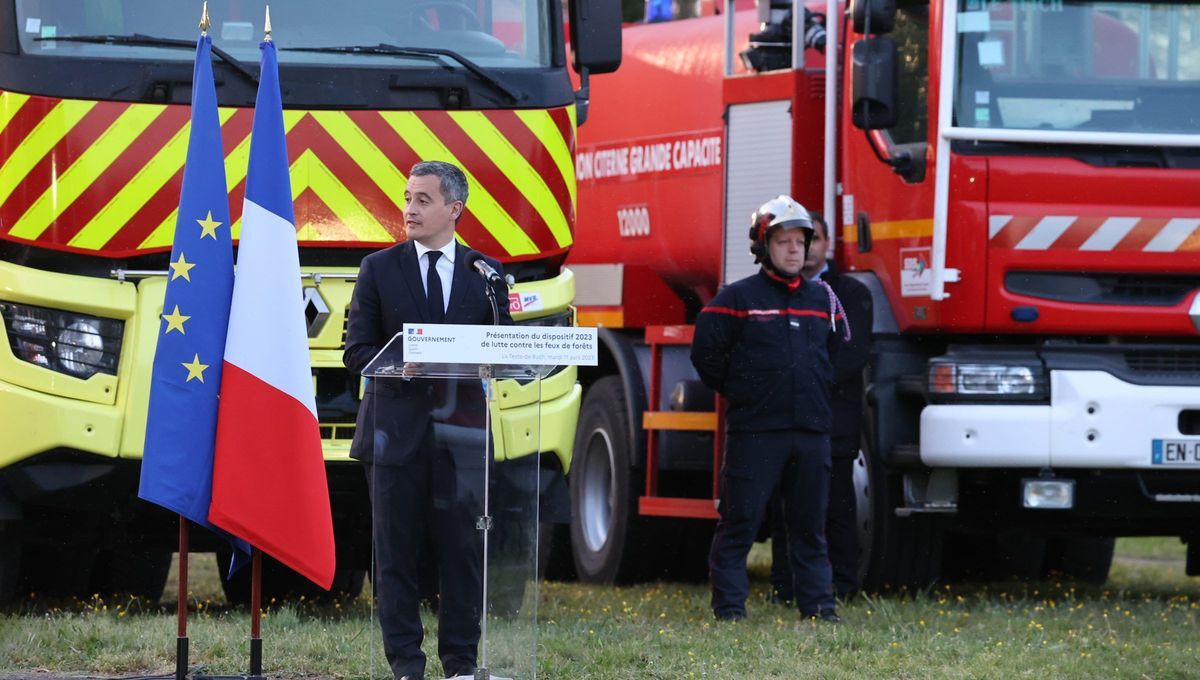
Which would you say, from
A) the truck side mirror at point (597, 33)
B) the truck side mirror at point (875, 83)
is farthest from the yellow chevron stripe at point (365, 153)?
the truck side mirror at point (875, 83)

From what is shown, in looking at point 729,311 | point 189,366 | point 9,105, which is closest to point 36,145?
point 9,105

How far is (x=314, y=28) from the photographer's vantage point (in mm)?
8609

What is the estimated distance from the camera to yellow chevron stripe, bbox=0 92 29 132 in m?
8.16

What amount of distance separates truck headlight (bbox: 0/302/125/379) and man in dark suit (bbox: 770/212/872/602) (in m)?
3.06

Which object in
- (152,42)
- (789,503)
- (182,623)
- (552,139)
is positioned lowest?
(182,623)

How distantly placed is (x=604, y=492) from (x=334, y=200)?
408 cm

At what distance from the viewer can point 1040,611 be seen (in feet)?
32.0

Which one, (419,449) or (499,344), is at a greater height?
(499,344)

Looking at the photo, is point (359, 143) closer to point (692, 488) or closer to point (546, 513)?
point (546, 513)

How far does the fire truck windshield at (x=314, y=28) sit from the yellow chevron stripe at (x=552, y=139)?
221 millimetres

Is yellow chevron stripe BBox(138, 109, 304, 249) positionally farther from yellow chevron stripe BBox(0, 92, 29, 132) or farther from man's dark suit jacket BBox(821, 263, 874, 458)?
man's dark suit jacket BBox(821, 263, 874, 458)

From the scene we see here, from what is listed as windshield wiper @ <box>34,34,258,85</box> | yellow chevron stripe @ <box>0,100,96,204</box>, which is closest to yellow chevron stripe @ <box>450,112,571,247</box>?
windshield wiper @ <box>34,34,258,85</box>

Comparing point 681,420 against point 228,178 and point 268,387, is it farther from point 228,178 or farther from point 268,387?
point 268,387

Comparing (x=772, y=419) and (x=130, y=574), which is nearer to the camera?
(x=772, y=419)
